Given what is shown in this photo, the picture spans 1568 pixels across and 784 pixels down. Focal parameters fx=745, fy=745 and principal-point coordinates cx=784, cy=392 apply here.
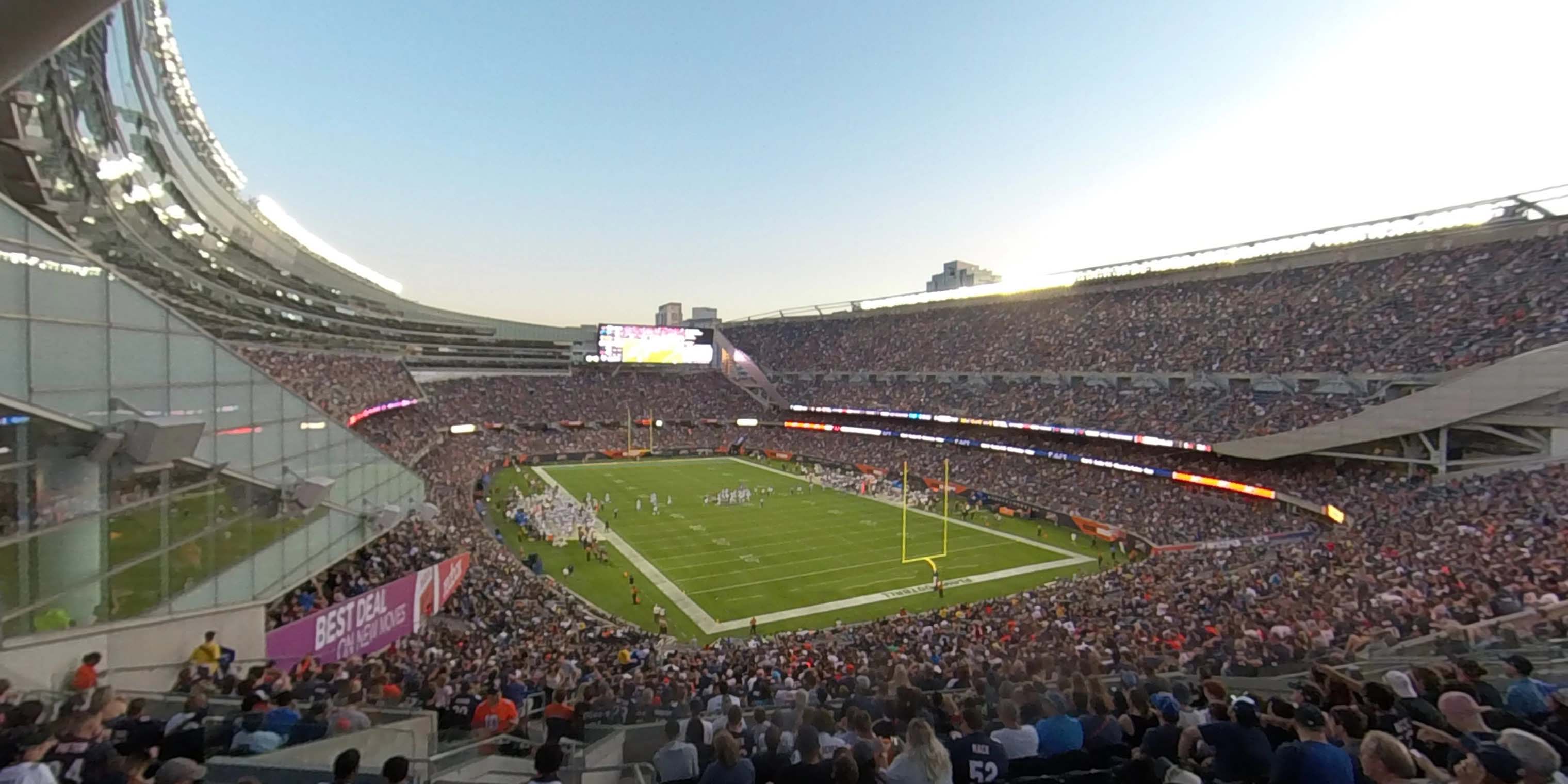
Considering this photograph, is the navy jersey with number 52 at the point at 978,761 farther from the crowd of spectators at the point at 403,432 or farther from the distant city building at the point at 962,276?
the distant city building at the point at 962,276

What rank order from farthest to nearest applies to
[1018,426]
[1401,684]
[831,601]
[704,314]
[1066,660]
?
[704,314], [1018,426], [831,601], [1066,660], [1401,684]

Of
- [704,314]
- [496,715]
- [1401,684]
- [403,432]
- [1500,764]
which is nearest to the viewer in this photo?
[1500,764]

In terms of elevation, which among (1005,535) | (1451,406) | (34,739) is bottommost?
(1005,535)

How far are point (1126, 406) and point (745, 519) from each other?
22252 mm

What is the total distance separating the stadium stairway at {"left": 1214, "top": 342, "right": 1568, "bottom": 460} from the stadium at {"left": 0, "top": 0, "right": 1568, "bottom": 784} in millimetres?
120

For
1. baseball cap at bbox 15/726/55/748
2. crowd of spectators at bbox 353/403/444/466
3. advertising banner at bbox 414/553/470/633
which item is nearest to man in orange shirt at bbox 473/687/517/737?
baseball cap at bbox 15/726/55/748

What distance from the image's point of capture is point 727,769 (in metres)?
4.77

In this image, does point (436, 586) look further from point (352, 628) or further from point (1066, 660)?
point (1066, 660)

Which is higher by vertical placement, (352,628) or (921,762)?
(921,762)

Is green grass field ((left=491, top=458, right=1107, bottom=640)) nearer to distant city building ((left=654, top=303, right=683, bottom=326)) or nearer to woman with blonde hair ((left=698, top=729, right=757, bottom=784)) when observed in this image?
woman with blonde hair ((left=698, top=729, right=757, bottom=784))

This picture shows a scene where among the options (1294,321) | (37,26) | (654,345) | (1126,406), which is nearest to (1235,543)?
(1126,406)

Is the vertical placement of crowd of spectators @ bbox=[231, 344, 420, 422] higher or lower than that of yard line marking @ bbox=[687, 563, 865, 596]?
higher

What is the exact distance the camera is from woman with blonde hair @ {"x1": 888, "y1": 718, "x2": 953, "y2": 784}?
4.76m

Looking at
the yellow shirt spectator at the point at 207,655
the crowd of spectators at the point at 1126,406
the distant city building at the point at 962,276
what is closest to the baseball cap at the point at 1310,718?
the yellow shirt spectator at the point at 207,655
